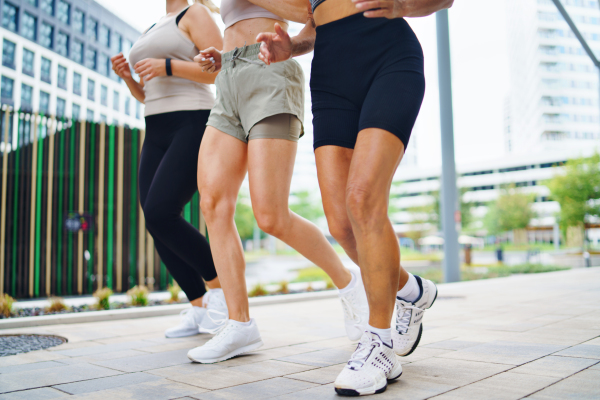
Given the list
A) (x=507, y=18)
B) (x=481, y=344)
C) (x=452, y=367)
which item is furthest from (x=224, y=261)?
(x=507, y=18)

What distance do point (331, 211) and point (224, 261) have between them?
0.69 meters

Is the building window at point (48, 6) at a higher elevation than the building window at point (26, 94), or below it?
higher

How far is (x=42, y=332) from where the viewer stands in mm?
3574

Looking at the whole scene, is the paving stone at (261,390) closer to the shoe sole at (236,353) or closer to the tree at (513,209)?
the shoe sole at (236,353)

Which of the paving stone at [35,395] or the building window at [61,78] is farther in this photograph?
the building window at [61,78]

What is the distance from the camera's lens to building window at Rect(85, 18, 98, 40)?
115 feet

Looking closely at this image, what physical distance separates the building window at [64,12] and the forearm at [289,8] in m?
34.3

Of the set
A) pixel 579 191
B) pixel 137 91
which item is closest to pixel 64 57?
pixel 579 191

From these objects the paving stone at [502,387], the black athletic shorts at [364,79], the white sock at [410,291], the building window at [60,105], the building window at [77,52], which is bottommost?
the paving stone at [502,387]

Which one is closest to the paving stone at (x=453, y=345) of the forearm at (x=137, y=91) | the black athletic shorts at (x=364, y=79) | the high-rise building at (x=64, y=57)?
the black athletic shorts at (x=364, y=79)

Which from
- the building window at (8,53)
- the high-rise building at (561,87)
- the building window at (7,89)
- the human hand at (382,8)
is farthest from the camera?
the high-rise building at (561,87)

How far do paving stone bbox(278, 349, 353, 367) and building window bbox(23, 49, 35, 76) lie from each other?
35.2 metres

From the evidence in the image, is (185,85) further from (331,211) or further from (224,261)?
(331,211)

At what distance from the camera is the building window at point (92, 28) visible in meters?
35.0
